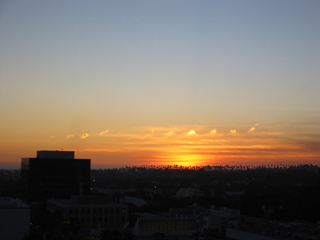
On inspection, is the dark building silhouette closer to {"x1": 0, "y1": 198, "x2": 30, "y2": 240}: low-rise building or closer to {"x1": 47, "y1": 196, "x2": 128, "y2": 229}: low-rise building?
{"x1": 47, "y1": 196, "x2": 128, "y2": 229}: low-rise building

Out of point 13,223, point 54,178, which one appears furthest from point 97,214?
point 54,178

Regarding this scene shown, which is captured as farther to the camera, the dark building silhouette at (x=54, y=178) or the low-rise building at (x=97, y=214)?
the dark building silhouette at (x=54, y=178)

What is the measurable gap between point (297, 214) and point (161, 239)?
29.3 m

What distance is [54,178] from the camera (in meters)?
74.7

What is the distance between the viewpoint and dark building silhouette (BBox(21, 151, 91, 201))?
7306cm

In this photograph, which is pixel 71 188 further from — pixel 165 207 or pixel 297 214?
pixel 297 214

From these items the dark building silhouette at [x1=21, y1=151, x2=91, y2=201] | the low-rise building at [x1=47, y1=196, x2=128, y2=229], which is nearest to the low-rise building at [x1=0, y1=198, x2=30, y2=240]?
the low-rise building at [x1=47, y1=196, x2=128, y2=229]

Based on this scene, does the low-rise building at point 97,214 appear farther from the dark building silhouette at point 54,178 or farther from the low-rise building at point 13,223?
the dark building silhouette at point 54,178

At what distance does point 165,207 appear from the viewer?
68.1 meters

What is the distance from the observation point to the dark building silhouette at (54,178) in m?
73.1

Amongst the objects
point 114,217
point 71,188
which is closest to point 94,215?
point 114,217

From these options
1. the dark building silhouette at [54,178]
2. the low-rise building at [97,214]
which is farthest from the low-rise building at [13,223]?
the dark building silhouette at [54,178]

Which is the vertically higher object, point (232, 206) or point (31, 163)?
point (31, 163)

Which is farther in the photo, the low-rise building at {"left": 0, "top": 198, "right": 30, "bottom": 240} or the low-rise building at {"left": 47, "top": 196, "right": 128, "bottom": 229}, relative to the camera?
the low-rise building at {"left": 47, "top": 196, "right": 128, "bottom": 229}
